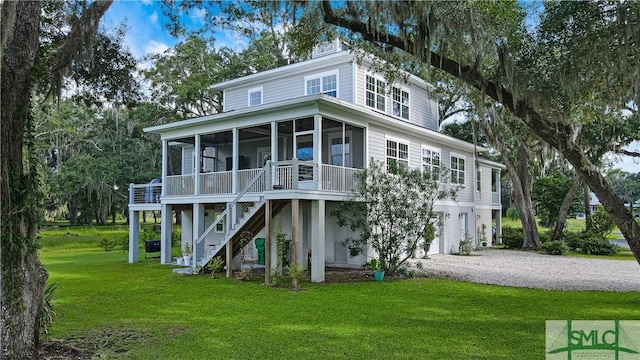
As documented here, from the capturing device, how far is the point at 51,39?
9133 millimetres

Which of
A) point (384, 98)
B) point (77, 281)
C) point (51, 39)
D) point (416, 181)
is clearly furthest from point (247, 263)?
point (51, 39)

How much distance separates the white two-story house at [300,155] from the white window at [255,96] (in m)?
0.04

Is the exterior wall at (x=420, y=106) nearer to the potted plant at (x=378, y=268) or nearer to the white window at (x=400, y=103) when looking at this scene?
the white window at (x=400, y=103)

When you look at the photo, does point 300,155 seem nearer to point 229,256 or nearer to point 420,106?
point 229,256

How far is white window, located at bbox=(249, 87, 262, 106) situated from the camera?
19.0m

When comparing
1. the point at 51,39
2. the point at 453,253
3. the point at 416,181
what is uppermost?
the point at 51,39

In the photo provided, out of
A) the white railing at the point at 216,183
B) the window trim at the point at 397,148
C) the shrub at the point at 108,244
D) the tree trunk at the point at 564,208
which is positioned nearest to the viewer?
the white railing at the point at 216,183

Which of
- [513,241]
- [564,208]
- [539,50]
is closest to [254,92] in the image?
[539,50]

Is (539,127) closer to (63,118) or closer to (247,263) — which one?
(247,263)

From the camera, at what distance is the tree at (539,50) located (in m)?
7.84

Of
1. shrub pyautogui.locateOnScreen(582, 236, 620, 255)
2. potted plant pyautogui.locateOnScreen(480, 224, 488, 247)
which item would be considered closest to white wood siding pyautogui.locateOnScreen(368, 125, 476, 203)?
potted plant pyautogui.locateOnScreen(480, 224, 488, 247)

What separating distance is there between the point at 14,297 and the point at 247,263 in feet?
35.5

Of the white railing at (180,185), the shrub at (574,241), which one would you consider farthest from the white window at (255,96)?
the shrub at (574,241)

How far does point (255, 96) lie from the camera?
19.2 m
